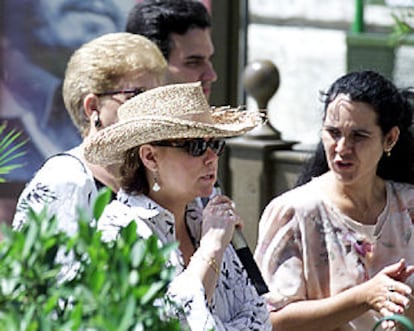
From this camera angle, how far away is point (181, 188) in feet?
12.1

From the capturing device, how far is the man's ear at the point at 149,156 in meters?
3.72

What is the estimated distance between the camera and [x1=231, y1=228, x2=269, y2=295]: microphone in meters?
4.07

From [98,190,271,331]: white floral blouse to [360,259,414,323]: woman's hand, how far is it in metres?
0.54

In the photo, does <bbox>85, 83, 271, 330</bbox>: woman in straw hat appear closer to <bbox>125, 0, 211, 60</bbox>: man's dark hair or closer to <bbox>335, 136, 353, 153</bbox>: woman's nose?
<bbox>335, 136, 353, 153</bbox>: woman's nose

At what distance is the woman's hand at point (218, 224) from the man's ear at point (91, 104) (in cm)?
74

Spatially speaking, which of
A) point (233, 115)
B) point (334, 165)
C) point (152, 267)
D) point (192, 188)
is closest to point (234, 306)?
point (192, 188)

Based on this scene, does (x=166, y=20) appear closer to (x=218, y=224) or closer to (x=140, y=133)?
(x=140, y=133)

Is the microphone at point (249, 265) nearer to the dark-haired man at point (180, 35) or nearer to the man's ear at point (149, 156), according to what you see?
the man's ear at point (149, 156)

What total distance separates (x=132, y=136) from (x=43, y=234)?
1376 millimetres

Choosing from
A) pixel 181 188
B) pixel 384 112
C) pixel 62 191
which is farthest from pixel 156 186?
pixel 384 112

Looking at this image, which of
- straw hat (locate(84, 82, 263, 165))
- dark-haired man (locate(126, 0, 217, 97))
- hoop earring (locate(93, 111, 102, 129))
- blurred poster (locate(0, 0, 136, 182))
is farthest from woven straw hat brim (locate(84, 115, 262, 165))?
blurred poster (locate(0, 0, 136, 182))

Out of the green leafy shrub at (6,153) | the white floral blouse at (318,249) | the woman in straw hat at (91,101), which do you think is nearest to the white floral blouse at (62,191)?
the woman in straw hat at (91,101)

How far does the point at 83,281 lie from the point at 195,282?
1167 mm

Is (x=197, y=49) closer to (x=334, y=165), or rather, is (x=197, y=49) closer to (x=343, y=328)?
(x=334, y=165)
